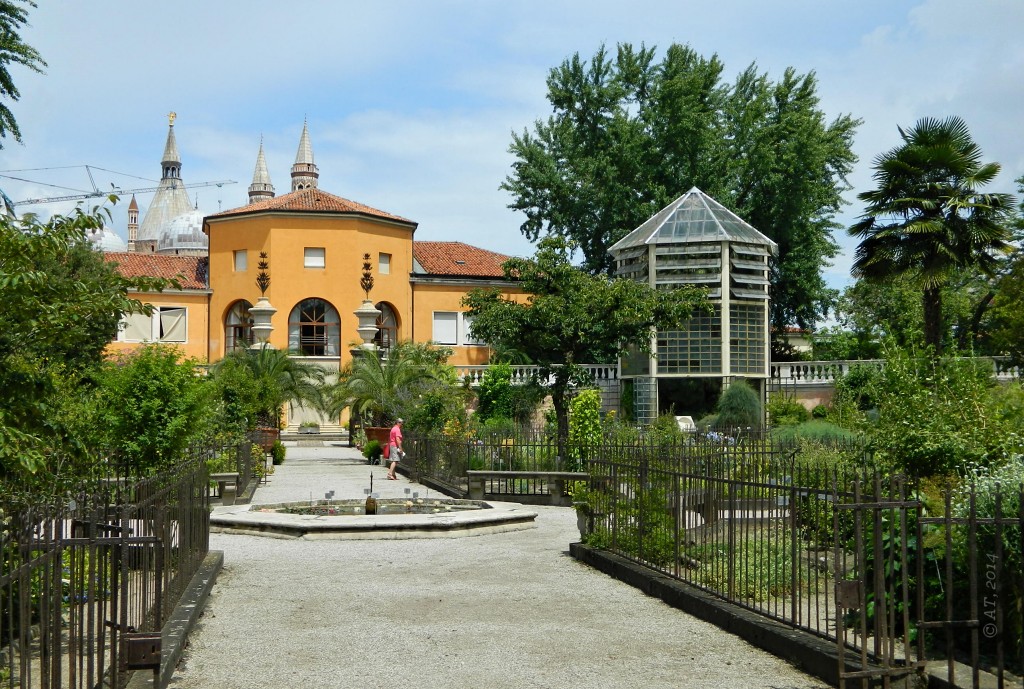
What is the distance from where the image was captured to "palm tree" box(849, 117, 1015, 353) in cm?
2794

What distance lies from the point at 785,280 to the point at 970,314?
1033 cm

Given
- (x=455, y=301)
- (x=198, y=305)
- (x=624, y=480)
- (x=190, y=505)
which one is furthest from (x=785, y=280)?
(x=190, y=505)

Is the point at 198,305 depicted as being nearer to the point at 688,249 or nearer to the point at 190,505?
the point at 688,249

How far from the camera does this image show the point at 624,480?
11.9m

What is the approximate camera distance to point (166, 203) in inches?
4796

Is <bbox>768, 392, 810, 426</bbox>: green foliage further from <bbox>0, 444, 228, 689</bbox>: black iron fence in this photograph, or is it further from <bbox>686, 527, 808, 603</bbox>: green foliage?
<bbox>0, 444, 228, 689</bbox>: black iron fence

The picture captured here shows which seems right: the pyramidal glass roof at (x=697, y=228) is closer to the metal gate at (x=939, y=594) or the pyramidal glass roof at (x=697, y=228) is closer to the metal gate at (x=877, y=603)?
the metal gate at (x=939, y=594)

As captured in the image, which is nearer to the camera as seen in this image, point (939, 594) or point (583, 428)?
point (939, 594)

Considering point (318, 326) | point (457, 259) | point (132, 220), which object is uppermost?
point (132, 220)

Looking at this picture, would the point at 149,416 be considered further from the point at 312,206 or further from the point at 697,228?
the point at 312,206

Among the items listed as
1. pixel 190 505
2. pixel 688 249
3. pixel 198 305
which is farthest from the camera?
pixel 198 305

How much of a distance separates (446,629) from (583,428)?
42.5ft

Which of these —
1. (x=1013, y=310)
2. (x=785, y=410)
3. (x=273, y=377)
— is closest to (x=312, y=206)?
(x=273, y=377)

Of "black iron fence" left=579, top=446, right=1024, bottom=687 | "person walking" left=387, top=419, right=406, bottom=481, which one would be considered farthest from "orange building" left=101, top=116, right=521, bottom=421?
"black iron fence" left=579, top=446, right=1024, bottom=687
